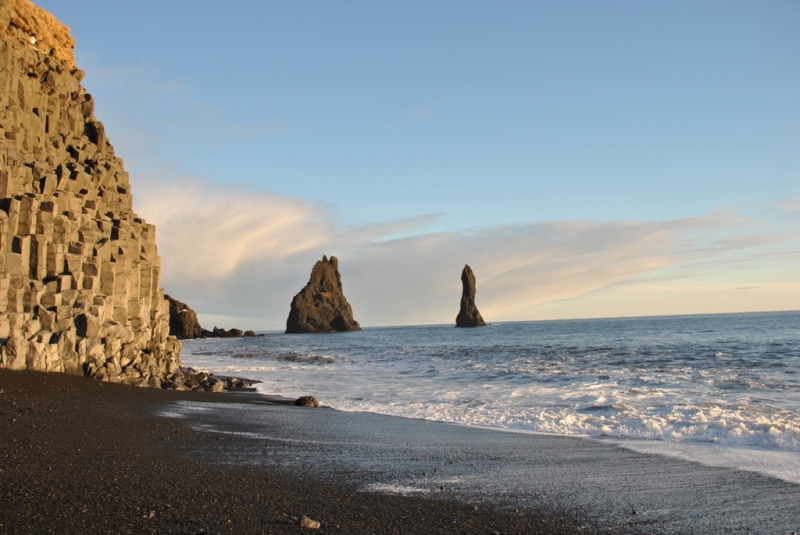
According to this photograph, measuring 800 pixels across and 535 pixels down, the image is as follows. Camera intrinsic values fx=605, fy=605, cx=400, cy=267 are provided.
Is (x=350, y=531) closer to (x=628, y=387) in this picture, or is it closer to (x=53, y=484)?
(x=53, y=484)

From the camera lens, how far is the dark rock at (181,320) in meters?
80.4

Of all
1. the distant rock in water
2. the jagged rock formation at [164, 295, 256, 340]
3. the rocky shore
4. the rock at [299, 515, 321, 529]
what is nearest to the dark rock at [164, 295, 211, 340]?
the jagged rock formation at [164, 295, 256, 340]

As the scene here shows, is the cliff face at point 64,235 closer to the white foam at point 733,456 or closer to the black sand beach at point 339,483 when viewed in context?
the black sand beach at point 339,483

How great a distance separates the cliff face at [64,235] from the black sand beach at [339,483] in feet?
19.5

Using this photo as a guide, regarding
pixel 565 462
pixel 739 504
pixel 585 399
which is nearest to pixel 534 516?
pixel 739 504

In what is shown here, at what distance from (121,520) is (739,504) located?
608 cm

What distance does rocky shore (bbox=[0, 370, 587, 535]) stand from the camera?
4.94 m

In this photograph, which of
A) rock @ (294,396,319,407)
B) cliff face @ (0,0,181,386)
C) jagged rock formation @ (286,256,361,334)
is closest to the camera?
rock @ (294,396,319,407)

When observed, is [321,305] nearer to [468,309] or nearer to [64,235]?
[468,309]

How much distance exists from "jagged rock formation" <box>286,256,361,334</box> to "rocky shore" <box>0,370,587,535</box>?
385 feet

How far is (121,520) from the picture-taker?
16.1 ft

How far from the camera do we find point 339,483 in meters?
6.73

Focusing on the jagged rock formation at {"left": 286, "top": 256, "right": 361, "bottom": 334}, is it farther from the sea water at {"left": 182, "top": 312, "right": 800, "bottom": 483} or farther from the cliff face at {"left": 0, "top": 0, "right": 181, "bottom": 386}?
the cliff face at {"left": 0, "top": 0, "right": 181, "bottom": 386}

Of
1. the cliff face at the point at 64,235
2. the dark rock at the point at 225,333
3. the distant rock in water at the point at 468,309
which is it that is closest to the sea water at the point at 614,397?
the cliff face at the point at 64,235
